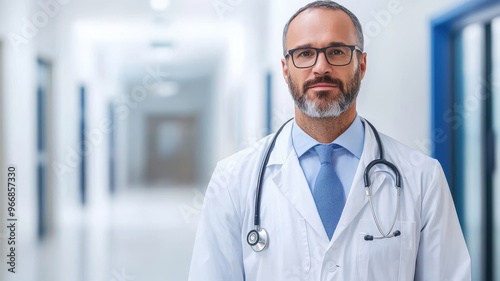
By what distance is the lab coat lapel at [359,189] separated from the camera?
983mm

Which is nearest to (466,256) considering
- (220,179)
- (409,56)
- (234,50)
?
(220,179)

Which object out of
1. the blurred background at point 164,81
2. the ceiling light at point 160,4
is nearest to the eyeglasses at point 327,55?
the blurred background at point 164,81

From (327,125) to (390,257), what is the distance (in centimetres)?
28

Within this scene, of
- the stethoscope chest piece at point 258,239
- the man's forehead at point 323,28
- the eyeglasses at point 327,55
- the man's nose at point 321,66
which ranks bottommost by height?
the stethoscope chest piece at point 258,239

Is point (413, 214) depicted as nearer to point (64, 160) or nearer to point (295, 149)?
point (295, 149)

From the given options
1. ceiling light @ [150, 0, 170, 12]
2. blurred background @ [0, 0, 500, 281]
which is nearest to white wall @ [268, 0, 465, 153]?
blurred background @ [0, 0, 500, 281]

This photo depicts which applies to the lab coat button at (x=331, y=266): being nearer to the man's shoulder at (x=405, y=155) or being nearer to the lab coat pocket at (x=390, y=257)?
the lab coat pocket at (x=390, y=257)

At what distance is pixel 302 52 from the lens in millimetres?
1036

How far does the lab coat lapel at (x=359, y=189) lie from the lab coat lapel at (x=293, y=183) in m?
0.04

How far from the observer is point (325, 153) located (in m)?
1.06

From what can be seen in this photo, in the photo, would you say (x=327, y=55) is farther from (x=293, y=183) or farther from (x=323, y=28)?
(x=293, y=183)

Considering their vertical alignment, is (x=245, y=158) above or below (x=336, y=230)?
above

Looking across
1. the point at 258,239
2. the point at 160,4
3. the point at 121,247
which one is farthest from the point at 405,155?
the point at 160,4

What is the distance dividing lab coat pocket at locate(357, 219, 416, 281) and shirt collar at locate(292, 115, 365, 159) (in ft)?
0.58
